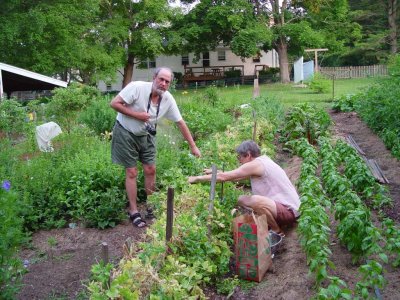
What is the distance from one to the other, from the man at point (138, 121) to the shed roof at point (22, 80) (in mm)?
9618

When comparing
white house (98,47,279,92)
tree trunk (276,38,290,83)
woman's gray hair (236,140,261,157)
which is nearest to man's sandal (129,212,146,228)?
woman's gray hair (236,140,261,157)

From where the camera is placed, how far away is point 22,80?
53.0 ft

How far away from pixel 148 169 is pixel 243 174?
55.3 inches

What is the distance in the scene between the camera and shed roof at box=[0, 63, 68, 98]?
14073 millimetres

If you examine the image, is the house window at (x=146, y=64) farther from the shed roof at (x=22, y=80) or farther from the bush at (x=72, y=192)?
the bush at (x=72, y=192)

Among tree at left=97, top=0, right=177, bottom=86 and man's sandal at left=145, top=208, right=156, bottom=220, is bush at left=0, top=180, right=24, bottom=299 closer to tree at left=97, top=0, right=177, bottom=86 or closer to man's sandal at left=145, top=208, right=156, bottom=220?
man's sandal at left=145, top=208, right=156, bottom=220

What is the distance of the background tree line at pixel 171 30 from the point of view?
2266 centimetres

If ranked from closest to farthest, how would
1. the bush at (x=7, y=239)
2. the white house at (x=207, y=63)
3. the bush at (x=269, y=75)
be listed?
the bush at (x=7, y=239)
the bush at (x=269, y=75)
the white house at (x=207, y=63)

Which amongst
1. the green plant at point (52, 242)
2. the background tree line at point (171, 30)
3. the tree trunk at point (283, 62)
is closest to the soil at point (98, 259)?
the green plant at point (52, 242)

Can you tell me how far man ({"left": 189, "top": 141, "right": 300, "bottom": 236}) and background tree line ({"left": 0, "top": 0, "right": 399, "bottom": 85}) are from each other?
19200 mm

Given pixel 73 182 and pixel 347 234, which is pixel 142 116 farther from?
pixel 347 234

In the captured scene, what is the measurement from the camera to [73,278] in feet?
14.1

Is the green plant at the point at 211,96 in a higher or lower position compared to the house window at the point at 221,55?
lower

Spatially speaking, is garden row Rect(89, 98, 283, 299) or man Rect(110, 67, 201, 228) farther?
man Rect(110, 67, 201, 228)
